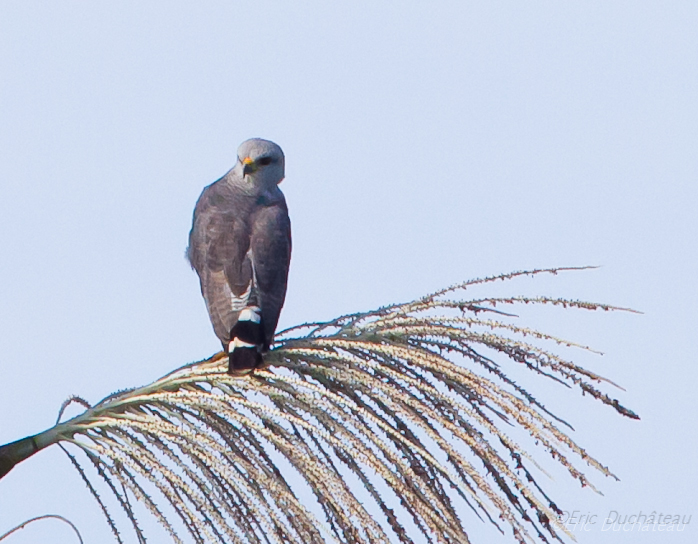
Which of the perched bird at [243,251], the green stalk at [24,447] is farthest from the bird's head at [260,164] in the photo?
the green stalk at [24,447]

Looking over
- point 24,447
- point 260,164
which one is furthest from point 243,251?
point 24,447

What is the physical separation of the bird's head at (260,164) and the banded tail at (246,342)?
1.36 m

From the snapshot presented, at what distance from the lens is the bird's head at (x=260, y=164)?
529 centimetres

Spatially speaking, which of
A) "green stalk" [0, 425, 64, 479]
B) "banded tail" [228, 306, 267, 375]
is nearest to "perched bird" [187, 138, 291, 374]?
"banded tail" [228, 306, 267, 375]

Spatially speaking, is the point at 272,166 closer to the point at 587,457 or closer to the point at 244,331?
the point at 244,331

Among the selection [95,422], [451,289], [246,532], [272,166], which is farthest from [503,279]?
[272,166]

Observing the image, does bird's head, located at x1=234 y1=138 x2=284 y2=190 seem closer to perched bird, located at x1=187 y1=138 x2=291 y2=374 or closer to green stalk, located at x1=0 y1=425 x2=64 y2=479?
perched bird, located at x1=187 y1=138 x2=291 y2=374

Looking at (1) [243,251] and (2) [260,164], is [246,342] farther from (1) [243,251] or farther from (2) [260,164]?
(2) [260,164]

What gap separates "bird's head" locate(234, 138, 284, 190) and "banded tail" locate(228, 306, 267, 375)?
1.36 m

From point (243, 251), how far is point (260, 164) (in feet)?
3.65

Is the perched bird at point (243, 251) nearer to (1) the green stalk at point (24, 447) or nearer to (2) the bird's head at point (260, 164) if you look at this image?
(2) the bird's head at point (260, 164)

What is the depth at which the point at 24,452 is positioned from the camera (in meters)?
2.55

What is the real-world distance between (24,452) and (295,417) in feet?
2.76

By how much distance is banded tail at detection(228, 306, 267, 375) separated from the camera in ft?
9.14
